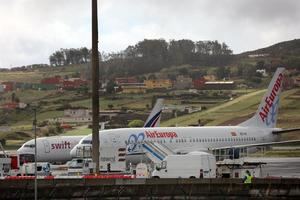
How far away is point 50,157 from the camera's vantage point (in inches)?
3068

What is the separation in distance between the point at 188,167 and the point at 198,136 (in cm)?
2239

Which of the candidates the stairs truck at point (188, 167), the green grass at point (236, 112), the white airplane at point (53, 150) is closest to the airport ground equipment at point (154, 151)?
the white airplane at point (53, 150)

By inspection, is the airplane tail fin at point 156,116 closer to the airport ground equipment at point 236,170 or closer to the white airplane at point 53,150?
the white airplane at point 53,150

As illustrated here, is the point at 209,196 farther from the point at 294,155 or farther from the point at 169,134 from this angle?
the point at 294,155

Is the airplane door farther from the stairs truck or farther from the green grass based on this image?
the green grass

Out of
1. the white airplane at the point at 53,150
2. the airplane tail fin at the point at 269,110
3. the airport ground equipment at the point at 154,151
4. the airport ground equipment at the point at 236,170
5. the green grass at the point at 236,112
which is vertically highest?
the airplane tail fin at the point at 269,110

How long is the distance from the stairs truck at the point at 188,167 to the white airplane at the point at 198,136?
28.0ft

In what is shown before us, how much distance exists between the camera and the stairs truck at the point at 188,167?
51812 millimetres

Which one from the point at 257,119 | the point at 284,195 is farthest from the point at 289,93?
the point at 284,195

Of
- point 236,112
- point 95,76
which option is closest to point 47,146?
point 95,76

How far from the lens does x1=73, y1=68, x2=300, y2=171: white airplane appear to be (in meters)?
68.4

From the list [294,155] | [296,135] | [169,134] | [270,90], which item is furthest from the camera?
[296,135]

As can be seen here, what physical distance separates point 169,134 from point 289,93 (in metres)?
116

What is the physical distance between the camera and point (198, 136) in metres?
74.8
